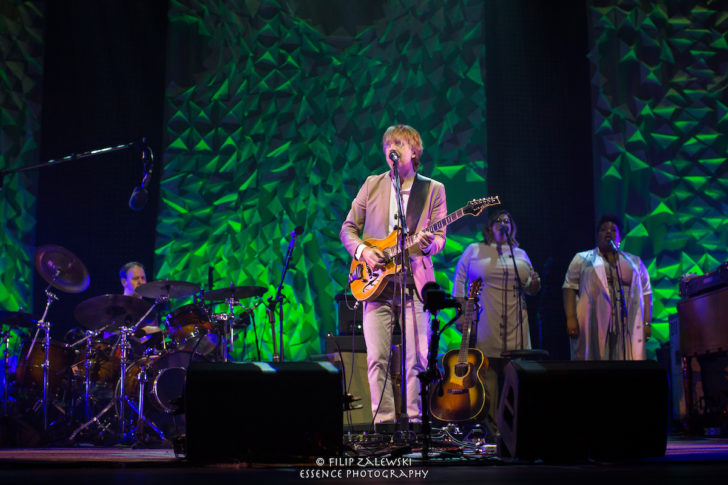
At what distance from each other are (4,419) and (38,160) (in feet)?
10.1

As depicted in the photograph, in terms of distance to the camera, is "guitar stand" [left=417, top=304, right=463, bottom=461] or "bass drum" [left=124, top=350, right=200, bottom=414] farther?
"bass drum" [left=124, top=350, right=200, bottom=414]

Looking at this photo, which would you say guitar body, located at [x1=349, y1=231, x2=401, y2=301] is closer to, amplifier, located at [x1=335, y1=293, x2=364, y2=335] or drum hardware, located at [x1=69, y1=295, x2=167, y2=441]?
amplifier, located at [x1=335, y1=293, x2=364, y2=335]

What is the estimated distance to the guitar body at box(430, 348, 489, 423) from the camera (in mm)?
5723

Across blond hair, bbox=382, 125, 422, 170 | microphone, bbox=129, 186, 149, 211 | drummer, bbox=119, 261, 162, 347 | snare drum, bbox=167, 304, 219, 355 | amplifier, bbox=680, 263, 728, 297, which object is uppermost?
blond hair, bbox=382, 125, 422, 170

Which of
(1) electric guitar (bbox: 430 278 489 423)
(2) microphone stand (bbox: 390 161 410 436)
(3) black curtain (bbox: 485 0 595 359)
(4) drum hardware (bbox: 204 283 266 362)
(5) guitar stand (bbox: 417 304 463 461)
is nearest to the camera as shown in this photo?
(5) guitar stand (bbox: 417 304 463 461)

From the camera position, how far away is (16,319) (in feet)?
22.3

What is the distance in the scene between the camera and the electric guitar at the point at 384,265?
16.3 ft

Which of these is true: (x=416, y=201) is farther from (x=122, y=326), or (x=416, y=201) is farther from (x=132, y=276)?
(x=132, y=276)

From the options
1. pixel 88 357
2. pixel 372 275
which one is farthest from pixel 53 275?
pixel 372 275

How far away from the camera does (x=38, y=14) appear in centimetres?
834

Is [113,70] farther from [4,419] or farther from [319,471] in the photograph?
[319,471]

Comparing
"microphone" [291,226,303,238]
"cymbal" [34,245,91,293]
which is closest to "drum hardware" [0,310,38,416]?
"cymbal" [34,245,91,293]

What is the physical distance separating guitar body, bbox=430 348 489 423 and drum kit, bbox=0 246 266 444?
190 centimetres

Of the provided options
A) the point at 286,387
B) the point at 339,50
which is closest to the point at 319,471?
the point at 286,387
